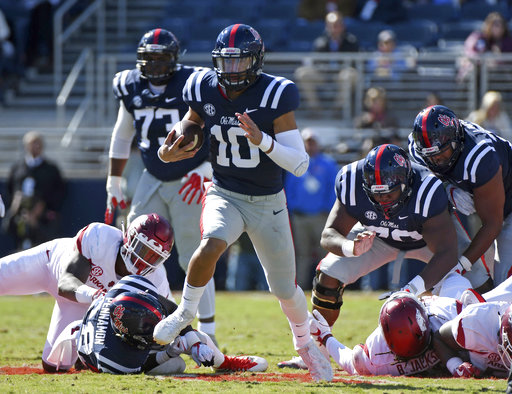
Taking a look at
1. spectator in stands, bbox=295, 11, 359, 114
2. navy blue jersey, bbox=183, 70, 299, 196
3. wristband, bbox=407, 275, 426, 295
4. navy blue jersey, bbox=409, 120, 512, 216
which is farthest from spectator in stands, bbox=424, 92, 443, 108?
navy blue jersey, bbox=183, 70, 299, 196

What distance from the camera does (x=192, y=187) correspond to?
6.43 metres

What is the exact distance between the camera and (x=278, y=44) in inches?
507

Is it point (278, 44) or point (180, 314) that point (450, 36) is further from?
point (180, 314)

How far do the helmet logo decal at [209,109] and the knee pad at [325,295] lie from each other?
Result: 54.7 inches

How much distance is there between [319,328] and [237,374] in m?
0.64

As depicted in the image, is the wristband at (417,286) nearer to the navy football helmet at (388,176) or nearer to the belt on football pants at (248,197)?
the navy football helmet at (388,176)

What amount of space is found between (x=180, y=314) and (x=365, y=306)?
478 cm

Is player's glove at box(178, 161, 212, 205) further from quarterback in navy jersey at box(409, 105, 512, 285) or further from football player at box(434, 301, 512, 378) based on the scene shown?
football player at box(434, 301, 512, 378)

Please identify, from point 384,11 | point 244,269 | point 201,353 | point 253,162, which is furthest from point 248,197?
point 384,11

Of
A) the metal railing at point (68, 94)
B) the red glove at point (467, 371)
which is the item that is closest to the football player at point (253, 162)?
the red glove at point (467, 371)

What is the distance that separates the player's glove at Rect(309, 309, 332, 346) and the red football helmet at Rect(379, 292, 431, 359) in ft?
1.97

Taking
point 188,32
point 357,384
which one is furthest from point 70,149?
point 357,384

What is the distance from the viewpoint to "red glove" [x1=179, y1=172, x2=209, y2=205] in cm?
643

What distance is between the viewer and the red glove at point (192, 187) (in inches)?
253
